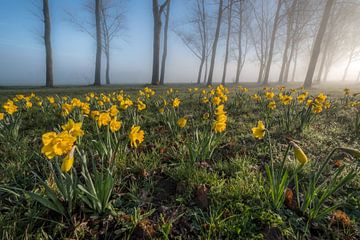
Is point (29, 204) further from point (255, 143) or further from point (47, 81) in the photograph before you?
point (47, 81)

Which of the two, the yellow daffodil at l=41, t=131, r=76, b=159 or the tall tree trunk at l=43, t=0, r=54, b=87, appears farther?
the tall tree trunk at l=43, t=0, r=54, b=87

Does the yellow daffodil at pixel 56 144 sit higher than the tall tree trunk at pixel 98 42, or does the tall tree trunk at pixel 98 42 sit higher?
the tall tree trunk at pixel 98 42

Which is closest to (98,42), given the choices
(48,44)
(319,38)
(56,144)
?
(48,44)

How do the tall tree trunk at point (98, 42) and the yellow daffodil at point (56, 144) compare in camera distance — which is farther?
the tall tree trunk at point (98, 42)

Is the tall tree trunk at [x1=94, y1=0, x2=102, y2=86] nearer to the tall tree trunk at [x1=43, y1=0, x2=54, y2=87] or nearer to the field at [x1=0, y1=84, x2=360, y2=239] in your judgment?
the tall tree trunk at [x1=43, y1=0, x2=54, y2=87]

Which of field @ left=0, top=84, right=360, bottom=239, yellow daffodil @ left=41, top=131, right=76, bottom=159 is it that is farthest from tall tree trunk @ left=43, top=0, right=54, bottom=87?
yellow daffodil @ left=41, top=131, right=76, bottom=159

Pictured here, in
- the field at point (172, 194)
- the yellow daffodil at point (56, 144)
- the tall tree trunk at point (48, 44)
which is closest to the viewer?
the yellow daffodil at point (56, 144)

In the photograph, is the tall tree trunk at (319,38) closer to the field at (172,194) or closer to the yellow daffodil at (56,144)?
the field at (172,194)

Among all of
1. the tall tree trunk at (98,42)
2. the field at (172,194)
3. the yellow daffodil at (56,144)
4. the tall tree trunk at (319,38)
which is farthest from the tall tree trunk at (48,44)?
the tall tree trunk at (319,38)

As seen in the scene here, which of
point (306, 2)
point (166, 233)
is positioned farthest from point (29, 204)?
point (306, 2)

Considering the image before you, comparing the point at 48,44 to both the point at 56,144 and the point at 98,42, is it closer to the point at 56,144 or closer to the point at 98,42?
the point at 98,42

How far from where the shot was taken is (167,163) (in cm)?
231

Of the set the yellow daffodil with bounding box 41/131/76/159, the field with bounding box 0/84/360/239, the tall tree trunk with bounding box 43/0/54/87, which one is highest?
the tall tree trunk with bounding box 43/0/54/87

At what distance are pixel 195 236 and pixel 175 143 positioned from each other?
4.90 feet
